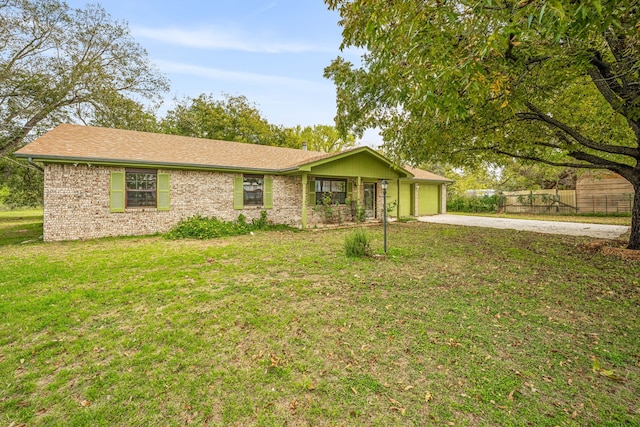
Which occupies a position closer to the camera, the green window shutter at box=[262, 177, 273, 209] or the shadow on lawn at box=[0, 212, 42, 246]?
the shadow on lawn at box=[0, 212, 42, 246]

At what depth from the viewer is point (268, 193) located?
1302cm

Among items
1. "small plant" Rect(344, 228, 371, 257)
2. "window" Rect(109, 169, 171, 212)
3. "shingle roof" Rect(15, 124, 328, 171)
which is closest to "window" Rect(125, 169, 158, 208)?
"window" Rect(109, 169, 171, 212)

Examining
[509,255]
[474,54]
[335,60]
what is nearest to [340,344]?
[474,54]

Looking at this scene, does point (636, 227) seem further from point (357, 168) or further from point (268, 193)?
point (268, 193)

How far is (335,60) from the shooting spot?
27.2 feet

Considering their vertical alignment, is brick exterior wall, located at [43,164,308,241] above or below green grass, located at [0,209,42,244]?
above

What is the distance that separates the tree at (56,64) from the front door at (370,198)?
15.8m

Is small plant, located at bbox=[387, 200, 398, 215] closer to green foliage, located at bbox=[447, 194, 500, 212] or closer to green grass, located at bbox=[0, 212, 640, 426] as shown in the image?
green grass, located at bbox=[0, 212, 640, 426]

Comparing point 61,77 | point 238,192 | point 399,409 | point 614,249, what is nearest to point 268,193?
point 238,192

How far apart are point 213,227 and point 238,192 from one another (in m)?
2.20

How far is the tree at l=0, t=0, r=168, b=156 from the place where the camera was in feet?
44.1

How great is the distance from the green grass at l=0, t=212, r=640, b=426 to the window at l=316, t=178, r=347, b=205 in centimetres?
883

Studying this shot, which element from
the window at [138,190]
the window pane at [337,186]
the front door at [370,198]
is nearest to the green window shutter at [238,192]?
the window at [138,190]

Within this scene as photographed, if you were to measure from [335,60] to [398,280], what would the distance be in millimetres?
6675
